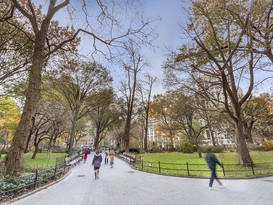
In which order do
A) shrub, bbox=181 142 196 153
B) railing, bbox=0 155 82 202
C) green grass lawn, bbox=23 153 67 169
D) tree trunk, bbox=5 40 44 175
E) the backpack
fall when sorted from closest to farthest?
railing, bbox=0 155 82 202 < tree trunk, bbox=5 40 44 175 < the backpack < green grass lawn, bbox=23 153 67 169 < shrub, bbox=181 142 196 153

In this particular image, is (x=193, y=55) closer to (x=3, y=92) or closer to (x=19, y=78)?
(x=19, y=78)

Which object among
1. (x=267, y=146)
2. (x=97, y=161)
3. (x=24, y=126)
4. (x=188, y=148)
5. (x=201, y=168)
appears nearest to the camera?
(x=24, y=126)

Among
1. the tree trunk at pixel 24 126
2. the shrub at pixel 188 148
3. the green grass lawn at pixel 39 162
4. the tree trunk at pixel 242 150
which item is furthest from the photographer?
the shrub at pixel 188 148

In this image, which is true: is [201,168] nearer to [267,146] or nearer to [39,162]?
[39,162]

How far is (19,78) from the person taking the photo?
15.0 metres

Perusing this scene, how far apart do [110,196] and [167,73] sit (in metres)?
11.7

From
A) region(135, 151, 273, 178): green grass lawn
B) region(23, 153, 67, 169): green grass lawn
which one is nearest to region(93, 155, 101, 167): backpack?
region(135, 151, 273, 178): green grass lawn

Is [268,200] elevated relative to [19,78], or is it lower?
lower

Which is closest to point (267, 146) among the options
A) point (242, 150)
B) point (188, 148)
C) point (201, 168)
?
point (188, 148)

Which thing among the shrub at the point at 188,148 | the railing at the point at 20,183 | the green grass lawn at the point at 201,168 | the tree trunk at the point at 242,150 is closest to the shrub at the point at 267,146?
the shrub at the point at 188,148

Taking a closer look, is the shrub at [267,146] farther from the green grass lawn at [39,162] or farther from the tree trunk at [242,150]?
the green grass lawn at [39,162]

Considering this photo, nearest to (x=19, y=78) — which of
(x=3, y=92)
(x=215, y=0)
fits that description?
(x=3, y=92)

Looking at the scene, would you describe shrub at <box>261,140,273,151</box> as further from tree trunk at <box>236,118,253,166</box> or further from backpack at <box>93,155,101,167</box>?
backpack at <box>93,155,101,167</box>

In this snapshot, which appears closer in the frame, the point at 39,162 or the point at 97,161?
the point at 97,161
